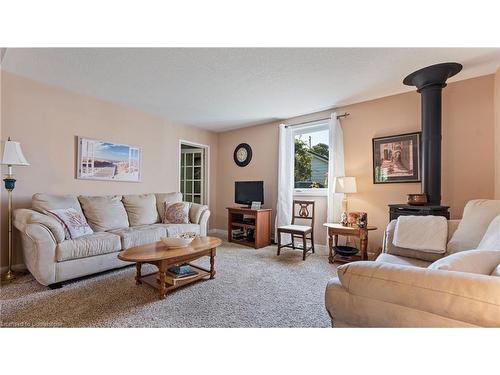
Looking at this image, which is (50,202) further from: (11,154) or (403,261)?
(403,261)

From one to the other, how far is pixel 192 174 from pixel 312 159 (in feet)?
9.01

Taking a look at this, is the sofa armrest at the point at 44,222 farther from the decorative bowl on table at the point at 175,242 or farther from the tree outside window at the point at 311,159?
the tree outside window at the point at 311,159

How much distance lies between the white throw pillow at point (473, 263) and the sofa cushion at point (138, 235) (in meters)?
2.82

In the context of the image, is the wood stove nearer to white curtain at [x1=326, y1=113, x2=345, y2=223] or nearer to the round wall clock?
white curtain at [x1=326, y1=113, x2=345, y2=223]

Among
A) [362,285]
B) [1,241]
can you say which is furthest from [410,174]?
[1,241]

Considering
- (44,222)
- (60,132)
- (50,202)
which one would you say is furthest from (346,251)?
(60,132)

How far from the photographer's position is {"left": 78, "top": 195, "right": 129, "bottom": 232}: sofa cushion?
9.40 ft

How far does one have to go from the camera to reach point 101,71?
7.98 ft

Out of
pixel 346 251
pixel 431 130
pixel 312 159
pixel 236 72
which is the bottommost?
pixel 346 251

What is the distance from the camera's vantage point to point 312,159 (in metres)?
3.93

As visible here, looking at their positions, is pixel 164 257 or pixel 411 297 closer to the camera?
pixel 411 297

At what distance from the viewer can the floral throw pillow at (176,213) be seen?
3480 millimetres

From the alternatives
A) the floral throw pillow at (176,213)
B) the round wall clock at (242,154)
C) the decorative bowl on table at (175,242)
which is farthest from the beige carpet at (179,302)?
the round wall clock at (242,154)
